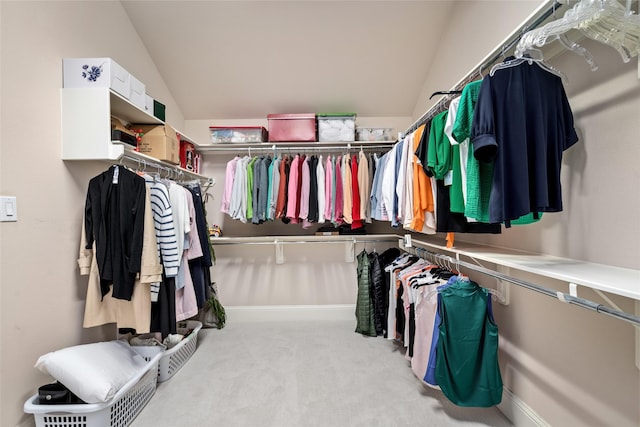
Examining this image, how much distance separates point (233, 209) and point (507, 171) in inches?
90.9

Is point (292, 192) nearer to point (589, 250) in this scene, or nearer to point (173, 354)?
point (173, 354)

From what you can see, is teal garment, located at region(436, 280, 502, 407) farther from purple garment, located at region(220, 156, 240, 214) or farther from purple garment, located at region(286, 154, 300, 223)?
purple garment, located at region(220, 156, 240, 214)

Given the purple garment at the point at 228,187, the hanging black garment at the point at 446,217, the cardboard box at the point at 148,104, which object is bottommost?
the hanging black garment at the point at 446,217

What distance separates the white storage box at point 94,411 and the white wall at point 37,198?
0.53ft

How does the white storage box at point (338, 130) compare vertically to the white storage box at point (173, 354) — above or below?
above

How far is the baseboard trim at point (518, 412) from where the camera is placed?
1.37 metres

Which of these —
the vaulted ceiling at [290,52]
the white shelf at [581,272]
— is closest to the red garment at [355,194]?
the vaulted ceiling at [290,52]

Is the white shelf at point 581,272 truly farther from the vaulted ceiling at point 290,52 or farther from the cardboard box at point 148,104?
the cardboard box at point 148,104

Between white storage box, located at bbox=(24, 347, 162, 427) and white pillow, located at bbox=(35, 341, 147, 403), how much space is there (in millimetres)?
36

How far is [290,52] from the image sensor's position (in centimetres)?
256

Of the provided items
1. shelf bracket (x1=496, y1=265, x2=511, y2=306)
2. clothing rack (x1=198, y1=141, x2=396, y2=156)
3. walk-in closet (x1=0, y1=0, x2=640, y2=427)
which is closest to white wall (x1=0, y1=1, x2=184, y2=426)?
walk-in closet (x1=0, y1=0, x2=640, y2=427)

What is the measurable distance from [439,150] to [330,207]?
4.53 feet

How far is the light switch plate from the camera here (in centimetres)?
129

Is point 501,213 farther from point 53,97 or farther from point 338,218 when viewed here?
point 53,97
